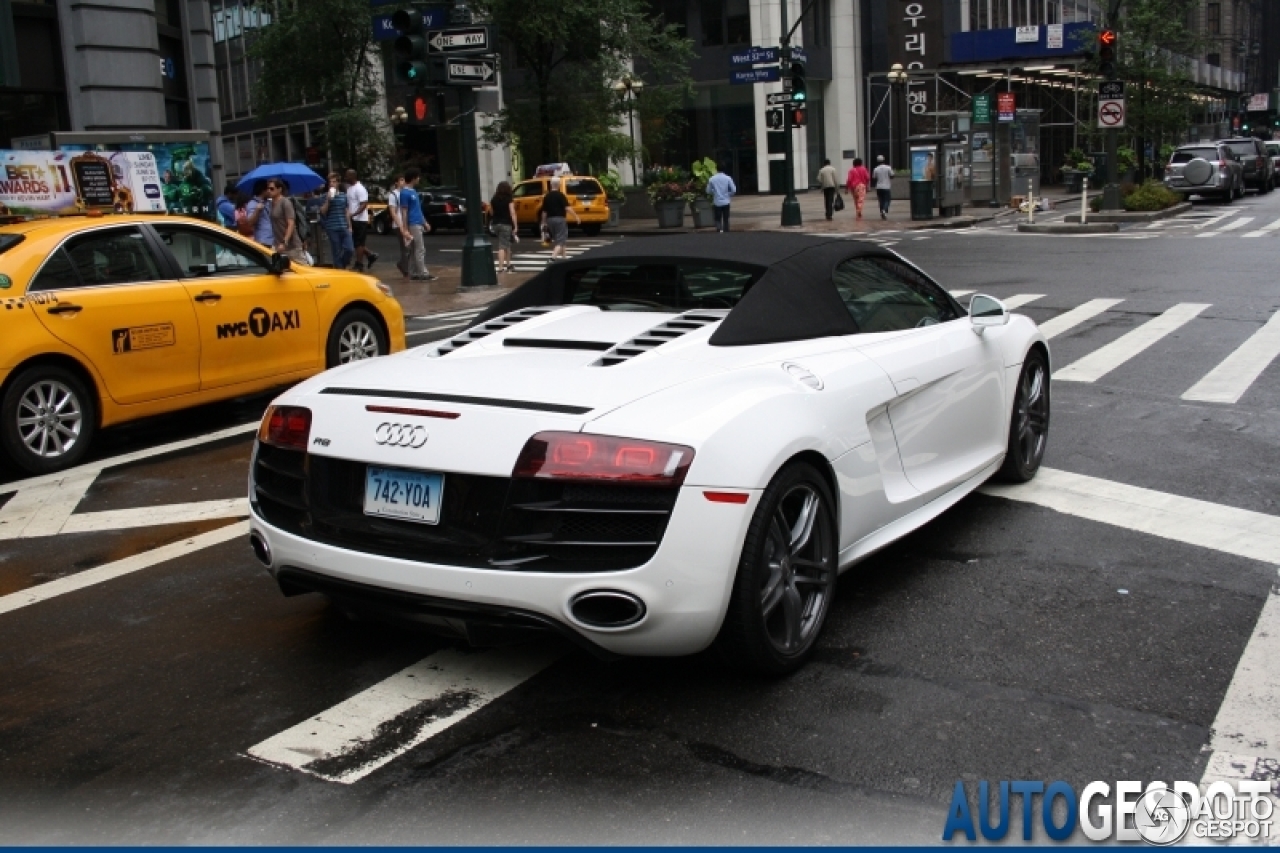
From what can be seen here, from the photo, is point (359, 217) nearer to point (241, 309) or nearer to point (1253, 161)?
point (241, 309)

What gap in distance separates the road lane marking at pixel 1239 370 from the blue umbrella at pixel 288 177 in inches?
681

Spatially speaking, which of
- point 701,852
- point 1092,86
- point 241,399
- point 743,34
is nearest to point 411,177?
point 241,399

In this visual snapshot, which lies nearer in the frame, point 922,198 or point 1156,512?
point 1156,512

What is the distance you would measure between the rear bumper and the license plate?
0.17m

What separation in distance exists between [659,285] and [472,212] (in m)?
14.3

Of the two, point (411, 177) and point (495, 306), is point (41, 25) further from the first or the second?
point (495, 306)

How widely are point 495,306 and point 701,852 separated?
3540 millimetres

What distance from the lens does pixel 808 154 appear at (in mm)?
56938

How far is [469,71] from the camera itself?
737 inches

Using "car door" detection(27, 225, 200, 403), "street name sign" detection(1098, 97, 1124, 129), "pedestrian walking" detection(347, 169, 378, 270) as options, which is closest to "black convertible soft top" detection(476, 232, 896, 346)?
"car door" detection(27, 225, 200, 403)

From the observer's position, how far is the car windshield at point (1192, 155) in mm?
40438

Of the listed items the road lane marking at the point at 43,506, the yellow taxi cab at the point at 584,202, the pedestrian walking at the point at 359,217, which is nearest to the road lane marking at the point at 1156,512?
the road lane marking at the point at 43,506

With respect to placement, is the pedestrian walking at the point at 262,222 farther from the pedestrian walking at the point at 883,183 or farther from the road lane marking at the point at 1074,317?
the pedestrian walking at the point at 883,183

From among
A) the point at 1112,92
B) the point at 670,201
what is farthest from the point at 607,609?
the point at 670,201
